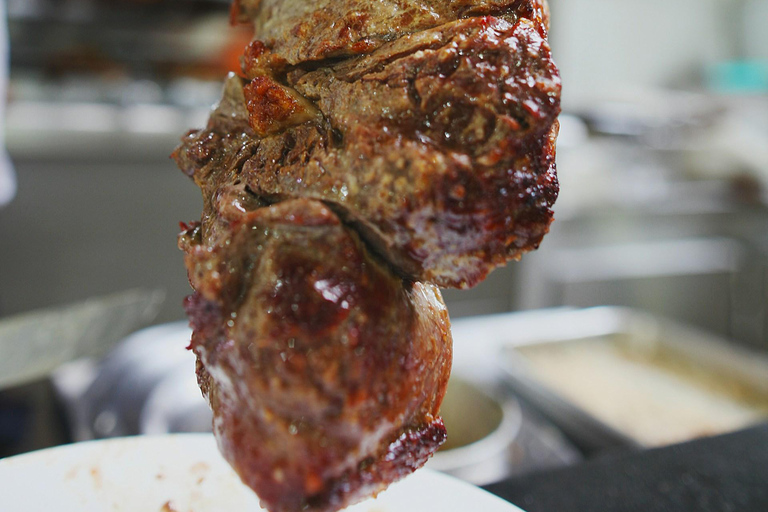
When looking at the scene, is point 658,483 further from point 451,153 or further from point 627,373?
point 627,373

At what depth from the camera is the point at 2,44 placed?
2.53 meters

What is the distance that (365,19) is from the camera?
2.00 feet

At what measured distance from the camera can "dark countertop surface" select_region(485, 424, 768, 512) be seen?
930 mm

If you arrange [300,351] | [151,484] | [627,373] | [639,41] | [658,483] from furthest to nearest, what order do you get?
[639,41], [627,373], [658,483], [151,484], [300,351]

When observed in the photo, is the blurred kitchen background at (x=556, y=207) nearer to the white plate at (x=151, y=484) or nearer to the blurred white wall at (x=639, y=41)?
the blurred white wall at (x=639, y=41)

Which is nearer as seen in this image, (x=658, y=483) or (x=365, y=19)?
(x=365, y=19)

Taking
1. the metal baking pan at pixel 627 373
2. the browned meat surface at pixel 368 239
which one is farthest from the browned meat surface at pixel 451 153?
the metal baking pan at pixel 627 373

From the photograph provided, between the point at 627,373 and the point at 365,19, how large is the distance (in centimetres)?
231

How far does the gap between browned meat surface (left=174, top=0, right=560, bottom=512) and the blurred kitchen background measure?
0.89 m

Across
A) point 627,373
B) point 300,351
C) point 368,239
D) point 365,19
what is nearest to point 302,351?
point 300,351

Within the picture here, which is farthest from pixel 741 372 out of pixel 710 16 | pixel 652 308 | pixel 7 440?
pixel 710 16

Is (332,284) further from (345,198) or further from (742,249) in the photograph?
(742,249)

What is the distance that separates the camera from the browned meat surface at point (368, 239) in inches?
20.4

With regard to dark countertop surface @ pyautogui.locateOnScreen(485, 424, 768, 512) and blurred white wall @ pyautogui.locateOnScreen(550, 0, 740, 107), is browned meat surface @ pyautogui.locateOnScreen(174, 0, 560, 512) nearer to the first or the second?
dark countertop surface @ pyautogui.locateOnScreen(485, 424, 768, 512)
